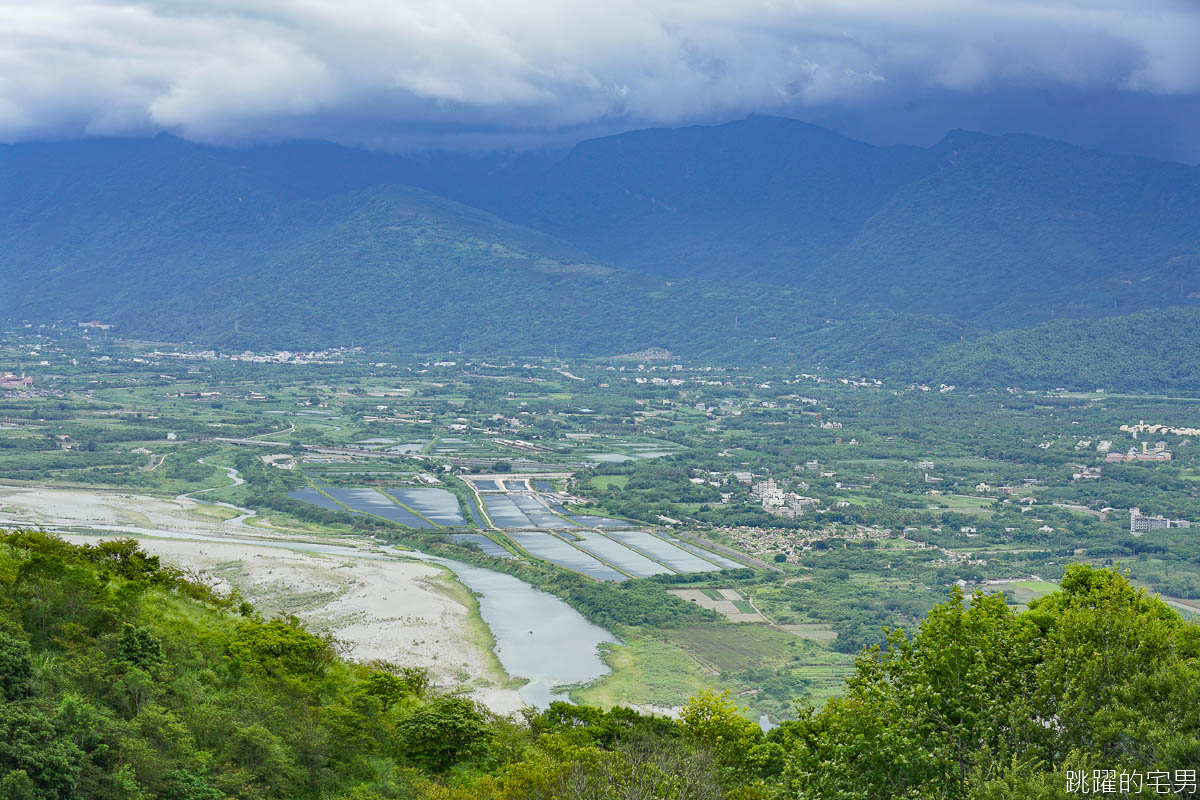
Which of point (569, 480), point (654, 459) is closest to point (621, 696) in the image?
point (569, 480)

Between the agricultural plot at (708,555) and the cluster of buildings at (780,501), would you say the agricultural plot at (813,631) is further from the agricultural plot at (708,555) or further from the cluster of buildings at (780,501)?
the cluster of buildings at (780,501)

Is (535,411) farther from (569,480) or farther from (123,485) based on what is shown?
(123,485)

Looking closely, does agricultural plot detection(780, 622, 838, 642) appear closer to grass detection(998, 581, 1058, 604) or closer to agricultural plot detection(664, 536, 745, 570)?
grass detection(998, 581, 1058, 604)

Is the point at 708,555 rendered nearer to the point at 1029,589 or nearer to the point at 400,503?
the point at 1029,589

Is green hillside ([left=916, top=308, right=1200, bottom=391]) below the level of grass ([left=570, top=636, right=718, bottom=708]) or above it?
above

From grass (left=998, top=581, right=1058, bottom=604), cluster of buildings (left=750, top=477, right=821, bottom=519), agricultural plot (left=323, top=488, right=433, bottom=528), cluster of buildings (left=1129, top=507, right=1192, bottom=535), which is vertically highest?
cluster of buildings (left=1129, top=507, right=1192, bottom=535)

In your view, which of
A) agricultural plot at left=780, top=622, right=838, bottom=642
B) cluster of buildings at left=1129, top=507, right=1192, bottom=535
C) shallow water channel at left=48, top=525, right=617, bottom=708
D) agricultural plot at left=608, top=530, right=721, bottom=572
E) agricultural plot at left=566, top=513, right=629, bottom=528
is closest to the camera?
shallow water channel at left=48, top=525, right=617, bottom=708

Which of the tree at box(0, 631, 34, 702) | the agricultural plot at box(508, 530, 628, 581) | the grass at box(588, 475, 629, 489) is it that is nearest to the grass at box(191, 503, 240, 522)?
the agricultural plot at box(508, 530, 628, 581)
